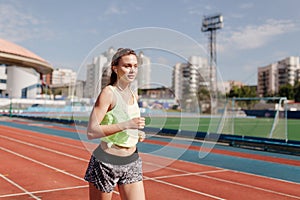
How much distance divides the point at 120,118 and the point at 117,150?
0.26 meters

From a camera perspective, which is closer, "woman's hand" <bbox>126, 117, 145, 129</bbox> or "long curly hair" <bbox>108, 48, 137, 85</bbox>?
"woman's hand" <bbox>126, 117, 145, 129</bbox>

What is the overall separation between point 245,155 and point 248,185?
5.23 metres

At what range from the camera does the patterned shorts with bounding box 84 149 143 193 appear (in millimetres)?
2605

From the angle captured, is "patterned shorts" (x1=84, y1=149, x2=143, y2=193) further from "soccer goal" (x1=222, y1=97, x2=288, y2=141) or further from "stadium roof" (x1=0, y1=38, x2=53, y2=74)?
"stadium roof" (x1=0, y1=38, x2=53, y2=74)

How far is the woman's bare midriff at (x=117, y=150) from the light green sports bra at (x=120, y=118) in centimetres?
3

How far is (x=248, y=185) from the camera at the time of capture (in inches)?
289

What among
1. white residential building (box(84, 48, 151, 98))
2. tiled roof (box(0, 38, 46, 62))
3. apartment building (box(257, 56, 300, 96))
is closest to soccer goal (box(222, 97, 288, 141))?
white residential building (box(84, 48, 151, 98))

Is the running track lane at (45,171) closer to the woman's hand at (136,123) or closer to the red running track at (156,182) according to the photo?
the red running track at (156,182)

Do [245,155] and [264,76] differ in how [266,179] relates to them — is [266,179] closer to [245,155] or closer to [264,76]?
[245,155]

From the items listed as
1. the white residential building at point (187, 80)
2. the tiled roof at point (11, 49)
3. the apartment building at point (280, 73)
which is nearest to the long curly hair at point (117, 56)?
the white residential building at point (187, 80)

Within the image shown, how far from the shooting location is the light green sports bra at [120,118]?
2463mm

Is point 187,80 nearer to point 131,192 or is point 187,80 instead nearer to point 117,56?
point 117,56

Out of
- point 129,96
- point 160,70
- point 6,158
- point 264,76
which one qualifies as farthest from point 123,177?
point 264,76

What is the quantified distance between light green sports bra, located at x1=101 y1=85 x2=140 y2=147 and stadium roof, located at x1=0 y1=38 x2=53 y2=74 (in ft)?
215
